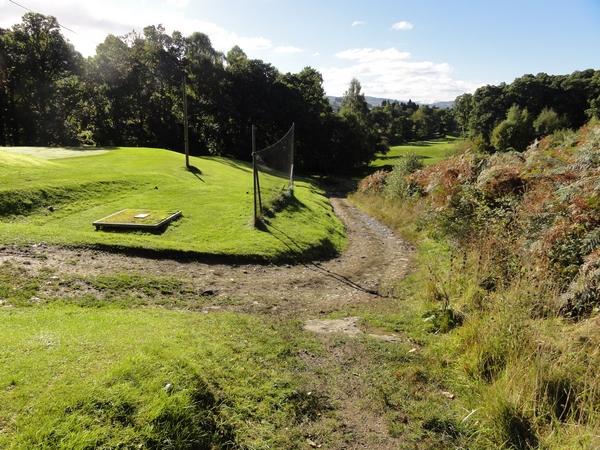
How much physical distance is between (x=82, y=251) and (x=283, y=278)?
4727 mm

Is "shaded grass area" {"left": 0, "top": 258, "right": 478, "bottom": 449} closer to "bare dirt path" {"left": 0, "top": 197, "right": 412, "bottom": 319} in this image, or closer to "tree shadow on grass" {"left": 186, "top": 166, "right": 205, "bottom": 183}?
"bare dirt path" {"left": 0, "top": 197, "right": 412, "bottom": 319}

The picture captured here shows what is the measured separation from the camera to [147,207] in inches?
519

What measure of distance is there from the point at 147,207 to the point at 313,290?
7713 millimetres

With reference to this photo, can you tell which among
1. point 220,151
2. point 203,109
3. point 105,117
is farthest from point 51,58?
point 220,151

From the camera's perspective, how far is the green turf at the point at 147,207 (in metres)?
9.59

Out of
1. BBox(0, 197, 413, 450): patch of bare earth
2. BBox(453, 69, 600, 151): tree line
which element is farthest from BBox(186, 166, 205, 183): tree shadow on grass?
BBox(453, 69, 600, 151): tree line

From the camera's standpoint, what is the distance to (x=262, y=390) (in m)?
4.25

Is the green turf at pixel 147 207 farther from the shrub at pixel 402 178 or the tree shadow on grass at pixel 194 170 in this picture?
the shrub at pixel 402 178

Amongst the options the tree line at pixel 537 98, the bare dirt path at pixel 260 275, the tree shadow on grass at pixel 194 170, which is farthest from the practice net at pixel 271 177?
the tree line at pixel 537 98

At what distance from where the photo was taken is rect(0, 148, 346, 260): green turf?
9586 mm

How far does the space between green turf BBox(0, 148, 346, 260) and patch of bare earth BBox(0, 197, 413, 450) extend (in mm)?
767

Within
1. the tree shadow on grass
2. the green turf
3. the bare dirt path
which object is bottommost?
the bare dirt path

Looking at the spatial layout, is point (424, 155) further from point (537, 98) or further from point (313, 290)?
point (313, 290)

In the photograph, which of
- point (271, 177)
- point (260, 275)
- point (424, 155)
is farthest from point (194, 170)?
point (424, 155)
